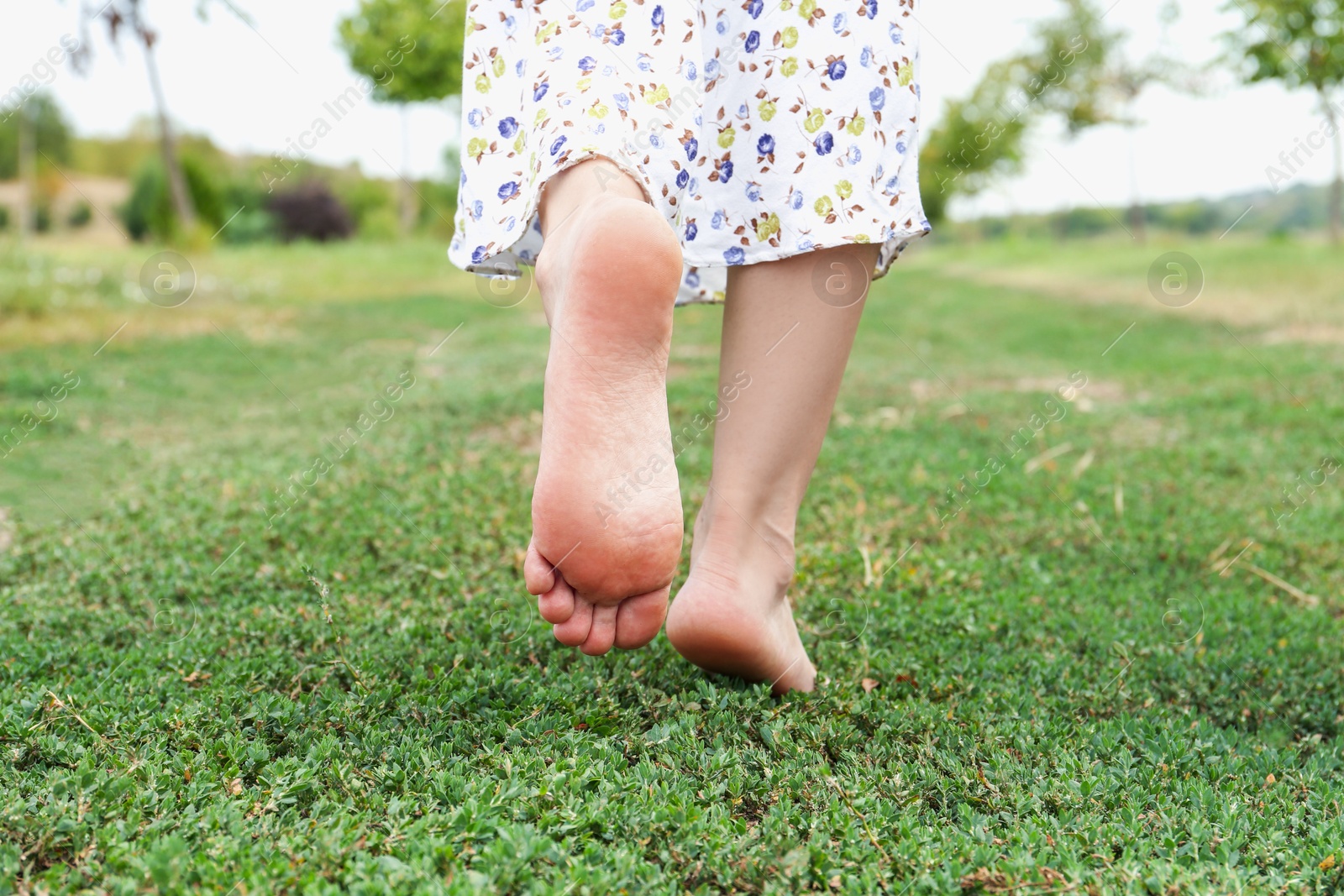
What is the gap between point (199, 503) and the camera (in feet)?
8.10

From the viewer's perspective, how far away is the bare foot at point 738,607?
4.47 feet

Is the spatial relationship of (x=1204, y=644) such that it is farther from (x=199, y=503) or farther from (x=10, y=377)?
(x=10, y=377)

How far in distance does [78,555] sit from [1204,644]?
2.34 metres

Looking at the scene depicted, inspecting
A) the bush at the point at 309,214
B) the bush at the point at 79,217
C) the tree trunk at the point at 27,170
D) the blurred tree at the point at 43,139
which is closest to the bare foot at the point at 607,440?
Answer: the bush at the point at 309,214

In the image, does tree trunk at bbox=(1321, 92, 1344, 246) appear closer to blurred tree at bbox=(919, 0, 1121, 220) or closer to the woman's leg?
blurred tree at bbox=(919, 0, 1121, 220)

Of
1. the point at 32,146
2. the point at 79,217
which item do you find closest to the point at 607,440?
the point at 79,217

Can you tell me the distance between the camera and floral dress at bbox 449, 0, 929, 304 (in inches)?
50.5

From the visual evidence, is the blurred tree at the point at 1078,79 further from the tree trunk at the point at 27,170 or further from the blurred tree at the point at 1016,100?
the tree trunk at the point at 27,170

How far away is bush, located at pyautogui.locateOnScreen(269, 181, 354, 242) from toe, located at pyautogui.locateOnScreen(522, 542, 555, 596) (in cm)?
2664

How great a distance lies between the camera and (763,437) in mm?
1374

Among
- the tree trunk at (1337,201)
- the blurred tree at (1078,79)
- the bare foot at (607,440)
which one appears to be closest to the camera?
the bare foot at (607,440)

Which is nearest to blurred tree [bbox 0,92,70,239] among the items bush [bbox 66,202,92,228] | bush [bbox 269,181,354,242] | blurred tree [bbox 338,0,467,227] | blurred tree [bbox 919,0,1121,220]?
bush [bbox 66,202,92,228]

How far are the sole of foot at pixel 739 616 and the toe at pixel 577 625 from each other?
202mm

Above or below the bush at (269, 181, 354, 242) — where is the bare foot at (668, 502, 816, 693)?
above
